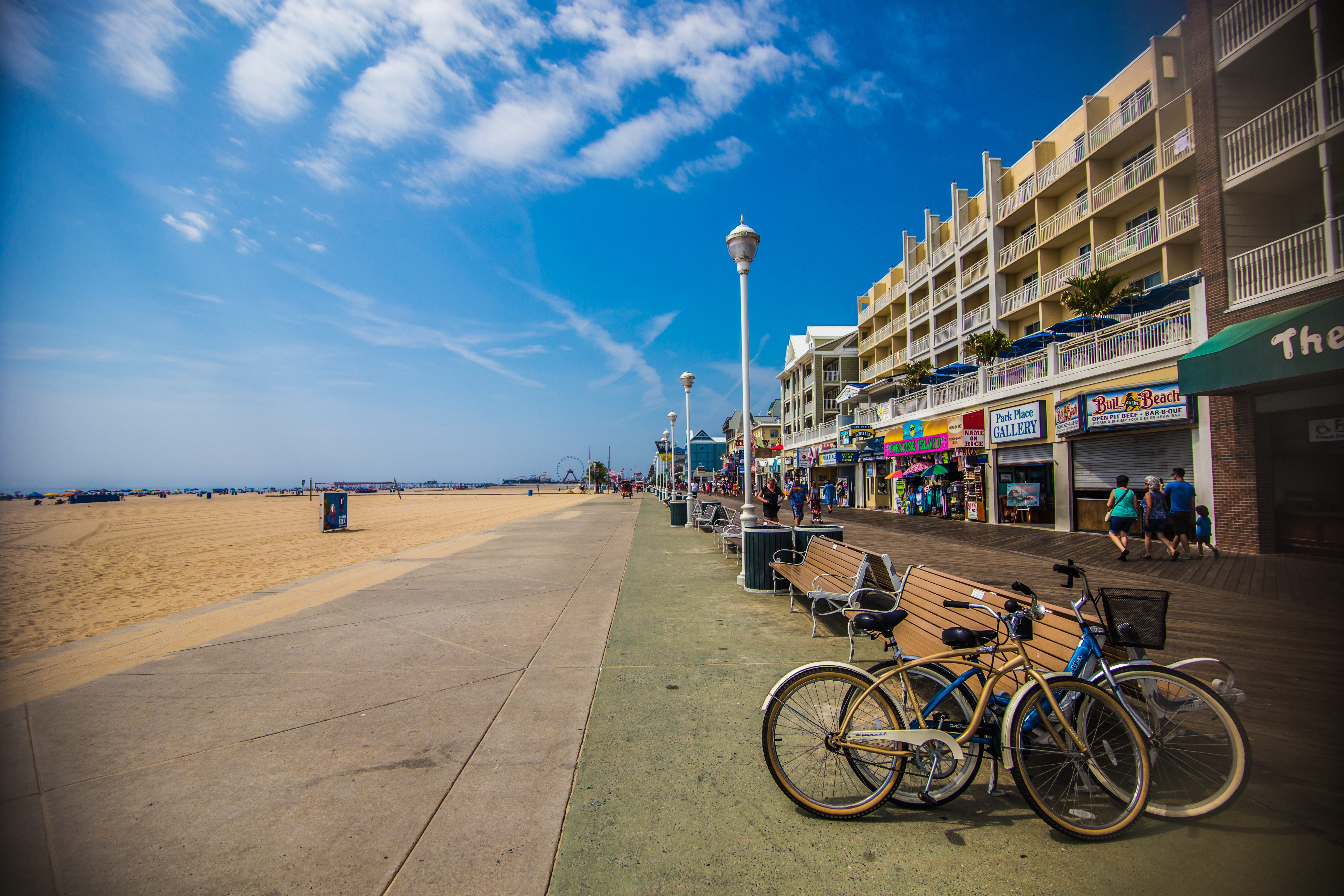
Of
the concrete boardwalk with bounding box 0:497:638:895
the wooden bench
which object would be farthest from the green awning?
the concrete boardwalk with bounding box 0:497:638:895

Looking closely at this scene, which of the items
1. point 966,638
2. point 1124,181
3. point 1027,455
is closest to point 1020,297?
point 1124,181

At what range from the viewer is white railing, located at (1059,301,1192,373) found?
13406mm

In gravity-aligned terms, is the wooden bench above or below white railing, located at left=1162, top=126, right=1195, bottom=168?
below

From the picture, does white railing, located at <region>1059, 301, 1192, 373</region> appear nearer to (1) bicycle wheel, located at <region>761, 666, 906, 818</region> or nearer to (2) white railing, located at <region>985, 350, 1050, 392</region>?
(2) white railing, located at <region>985, 350, 1050, 392</region>

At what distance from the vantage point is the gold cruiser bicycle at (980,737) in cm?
253

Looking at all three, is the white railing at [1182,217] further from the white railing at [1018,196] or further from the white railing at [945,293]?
the white railing at [945,293]

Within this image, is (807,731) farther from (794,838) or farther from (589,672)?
(589,672)

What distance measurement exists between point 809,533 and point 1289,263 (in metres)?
10.8

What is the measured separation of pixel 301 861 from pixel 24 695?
3974 mm

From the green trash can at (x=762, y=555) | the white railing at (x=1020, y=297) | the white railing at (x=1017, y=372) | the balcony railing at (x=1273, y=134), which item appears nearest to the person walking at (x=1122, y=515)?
the balcony railing at (x=1273, y=134)

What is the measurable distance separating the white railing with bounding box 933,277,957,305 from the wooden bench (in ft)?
91.9

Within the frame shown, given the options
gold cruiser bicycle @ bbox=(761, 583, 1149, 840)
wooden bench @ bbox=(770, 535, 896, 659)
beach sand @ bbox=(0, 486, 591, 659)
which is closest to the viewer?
gold cruiser bicycle @ bbox=(761, 583, 1149, 840)

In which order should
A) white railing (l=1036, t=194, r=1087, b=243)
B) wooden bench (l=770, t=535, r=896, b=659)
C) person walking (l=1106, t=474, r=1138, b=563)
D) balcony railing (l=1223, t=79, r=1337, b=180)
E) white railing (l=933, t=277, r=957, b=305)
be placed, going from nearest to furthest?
wooden bench (l=770, t=535, r=896, b=659) < balcony railing (l=1223, t=79, r=1337, b=180) < person walking (l=1106, t=474, r=1138, b=563) < white railing (l=1036, t=194, r=1087, b=243) < white railing (l=933, t=277, r=957, b=305)

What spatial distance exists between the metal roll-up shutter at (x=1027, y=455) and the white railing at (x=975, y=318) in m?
10.1
